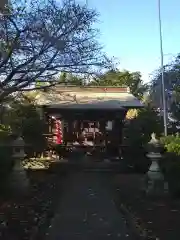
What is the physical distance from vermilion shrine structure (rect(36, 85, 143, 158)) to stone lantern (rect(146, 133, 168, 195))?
8063 mm

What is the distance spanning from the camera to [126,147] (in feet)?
66.1

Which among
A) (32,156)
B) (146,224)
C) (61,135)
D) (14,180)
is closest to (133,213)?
(146,224)

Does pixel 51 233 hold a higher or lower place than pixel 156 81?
lower

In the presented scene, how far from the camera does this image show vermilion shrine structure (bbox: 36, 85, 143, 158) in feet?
75.0

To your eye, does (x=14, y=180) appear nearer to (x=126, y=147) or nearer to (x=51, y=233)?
(x=51, y=233)

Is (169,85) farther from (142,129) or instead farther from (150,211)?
(150,211)

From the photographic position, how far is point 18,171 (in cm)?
1374

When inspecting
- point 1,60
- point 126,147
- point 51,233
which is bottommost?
point 51,233

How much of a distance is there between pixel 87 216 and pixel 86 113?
1391 cm

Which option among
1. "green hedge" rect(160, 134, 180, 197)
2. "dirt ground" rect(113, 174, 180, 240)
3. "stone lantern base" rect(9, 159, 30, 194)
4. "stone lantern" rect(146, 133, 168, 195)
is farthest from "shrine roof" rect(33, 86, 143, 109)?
"green hedge" rect(160, 134, 180, 197)

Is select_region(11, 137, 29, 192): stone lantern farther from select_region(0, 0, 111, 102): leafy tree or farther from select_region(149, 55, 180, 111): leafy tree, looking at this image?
select_region(149, 55, 180, 111): leafy tree

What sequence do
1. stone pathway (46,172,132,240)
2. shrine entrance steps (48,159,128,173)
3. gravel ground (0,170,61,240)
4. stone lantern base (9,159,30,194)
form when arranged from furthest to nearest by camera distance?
shrine entrance steps (48,159,128,173)
stone lantern base (9,159,30,194)
stone pathway (46,172,132,240)
gravel ground (0,170,61,240)

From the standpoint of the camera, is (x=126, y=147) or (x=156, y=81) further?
(x=156, y=81)

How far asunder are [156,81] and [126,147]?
20597 millimetres
